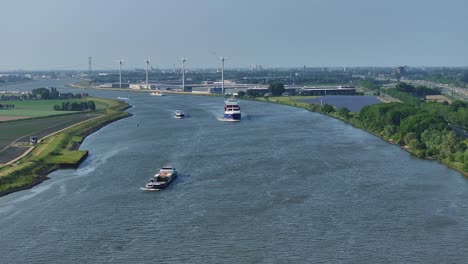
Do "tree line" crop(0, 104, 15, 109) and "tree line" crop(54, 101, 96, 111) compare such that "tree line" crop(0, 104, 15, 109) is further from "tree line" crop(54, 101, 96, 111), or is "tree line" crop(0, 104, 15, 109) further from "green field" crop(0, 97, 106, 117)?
"tree line" crop(54, 101, 96, 111)

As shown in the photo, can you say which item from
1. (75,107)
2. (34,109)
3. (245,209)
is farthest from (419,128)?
(34,109)

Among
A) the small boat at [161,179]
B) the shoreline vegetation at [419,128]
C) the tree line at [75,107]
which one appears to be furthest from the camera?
the tree line at [75,107]

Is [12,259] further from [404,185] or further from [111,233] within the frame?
[404,185]

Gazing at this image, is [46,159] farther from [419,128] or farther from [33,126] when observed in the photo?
[419,128]

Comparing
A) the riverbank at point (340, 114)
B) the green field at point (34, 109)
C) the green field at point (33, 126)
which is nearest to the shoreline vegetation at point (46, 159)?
the green field at point (33, 126)

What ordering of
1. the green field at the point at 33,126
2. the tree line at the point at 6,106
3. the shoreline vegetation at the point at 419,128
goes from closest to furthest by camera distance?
the shoreline vegetation at the point at 419,128, the green field at the point at 33,126, the tree line at the point at 6,106

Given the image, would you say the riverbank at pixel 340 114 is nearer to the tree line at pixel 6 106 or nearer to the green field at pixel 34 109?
the green field at pixel 34 109
